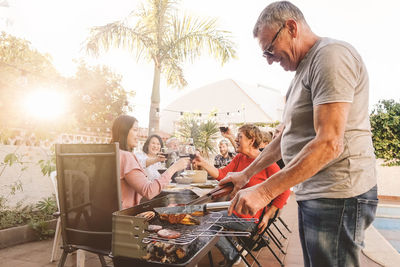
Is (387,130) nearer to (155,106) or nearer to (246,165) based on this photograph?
(155,106)

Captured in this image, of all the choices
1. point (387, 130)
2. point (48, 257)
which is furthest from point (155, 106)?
point (387, 130)

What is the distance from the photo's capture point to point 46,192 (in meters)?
5.14

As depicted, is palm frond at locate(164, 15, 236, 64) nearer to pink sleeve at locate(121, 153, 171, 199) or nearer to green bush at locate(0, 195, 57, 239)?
green bush at locate(0, 195, 57, 239)

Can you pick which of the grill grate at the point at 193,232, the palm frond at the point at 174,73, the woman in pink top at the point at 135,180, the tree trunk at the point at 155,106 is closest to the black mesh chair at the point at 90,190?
the woman in pink top at the point at 135,180

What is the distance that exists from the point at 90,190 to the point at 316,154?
5.13ft

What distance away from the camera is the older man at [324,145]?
1.00m

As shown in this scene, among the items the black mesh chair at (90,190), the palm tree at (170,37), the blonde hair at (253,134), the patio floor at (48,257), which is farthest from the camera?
the palm tree at (170,37)

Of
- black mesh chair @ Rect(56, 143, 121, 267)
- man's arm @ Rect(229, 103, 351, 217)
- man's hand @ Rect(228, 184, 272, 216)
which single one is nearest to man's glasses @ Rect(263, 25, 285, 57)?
man's arm @ Rect(229, 103, 351, 217)

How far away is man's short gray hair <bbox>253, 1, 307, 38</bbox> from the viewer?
47.4 inches

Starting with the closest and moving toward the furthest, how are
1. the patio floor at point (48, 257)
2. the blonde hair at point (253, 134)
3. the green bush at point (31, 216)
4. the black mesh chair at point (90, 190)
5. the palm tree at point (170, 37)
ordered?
1. the black mesh chair at point (90, 190)
2. the patio floor at point (48, 257)
3. the blonde hair at point (253, 134)
4. the green bush at point (31, 216)
5. the palm tree at point (170, 37)

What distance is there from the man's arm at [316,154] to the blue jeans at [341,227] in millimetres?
215

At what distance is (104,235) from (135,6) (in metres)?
7.66

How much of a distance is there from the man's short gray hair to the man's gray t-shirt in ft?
0.52

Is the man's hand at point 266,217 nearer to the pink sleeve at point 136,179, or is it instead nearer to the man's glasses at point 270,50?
the pink sleeve at point 136,179
